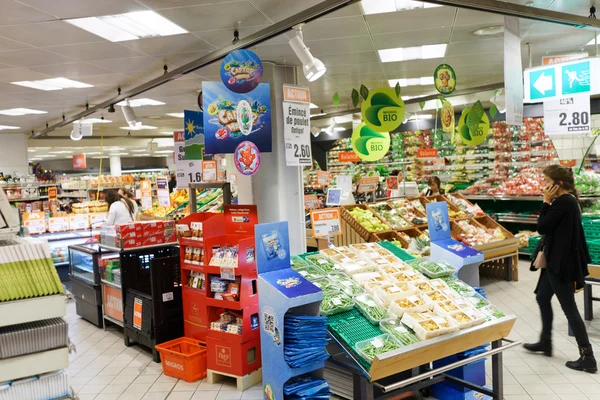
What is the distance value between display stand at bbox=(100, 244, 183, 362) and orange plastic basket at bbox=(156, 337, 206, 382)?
0.99ft

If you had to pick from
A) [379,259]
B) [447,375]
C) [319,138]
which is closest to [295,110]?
[379,259]

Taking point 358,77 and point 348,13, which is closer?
point 348,13

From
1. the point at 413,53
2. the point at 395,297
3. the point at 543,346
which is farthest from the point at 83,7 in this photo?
the point at 543,346

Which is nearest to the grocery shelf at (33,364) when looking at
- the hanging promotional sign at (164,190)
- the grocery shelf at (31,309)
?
the grocery shelf at (31,309)

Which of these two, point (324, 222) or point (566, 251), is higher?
point (324, 222)

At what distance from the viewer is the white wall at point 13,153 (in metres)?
14.7

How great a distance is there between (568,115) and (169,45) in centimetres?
536

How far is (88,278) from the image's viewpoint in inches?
281

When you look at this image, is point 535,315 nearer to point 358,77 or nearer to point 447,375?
point 447,375

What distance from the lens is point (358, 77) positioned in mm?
9344

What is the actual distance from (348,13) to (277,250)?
291 centimetres

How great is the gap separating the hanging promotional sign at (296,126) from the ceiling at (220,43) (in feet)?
2.42

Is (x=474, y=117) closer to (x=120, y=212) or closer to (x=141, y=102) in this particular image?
(x=120, y=212)

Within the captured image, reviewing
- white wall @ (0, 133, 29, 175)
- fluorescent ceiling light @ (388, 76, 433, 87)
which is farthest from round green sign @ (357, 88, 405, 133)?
white wall @ (0, 133, 29, 175)
